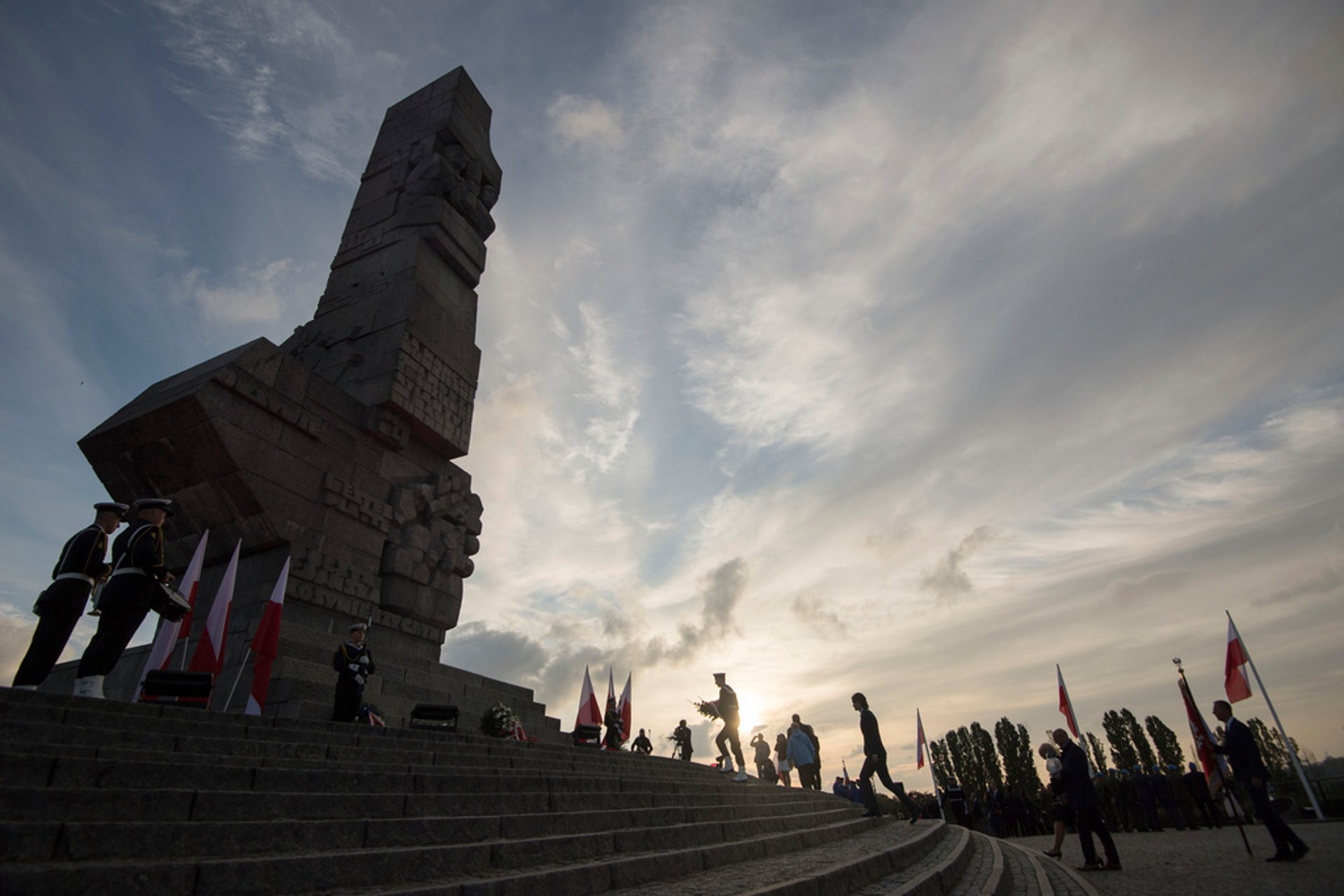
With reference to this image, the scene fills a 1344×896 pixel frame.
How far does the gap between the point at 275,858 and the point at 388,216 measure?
16445 millimetres

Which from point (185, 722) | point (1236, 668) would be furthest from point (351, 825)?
point (1236, 668)

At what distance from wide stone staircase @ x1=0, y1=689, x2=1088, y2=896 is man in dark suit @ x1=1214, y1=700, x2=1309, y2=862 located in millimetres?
2097

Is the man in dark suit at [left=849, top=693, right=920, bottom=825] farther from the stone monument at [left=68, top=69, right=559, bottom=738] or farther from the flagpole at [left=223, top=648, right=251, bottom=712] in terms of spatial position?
the flagpole at [left=223, top=648, right=251, bottom=712]

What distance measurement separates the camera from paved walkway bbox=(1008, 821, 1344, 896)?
5.47m

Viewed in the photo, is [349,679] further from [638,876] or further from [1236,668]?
[1236,668]

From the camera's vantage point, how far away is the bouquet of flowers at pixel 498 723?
9945 millimetres

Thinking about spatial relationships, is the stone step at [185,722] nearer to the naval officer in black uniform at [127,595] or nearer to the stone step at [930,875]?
the naval officer in black uniform at [127,595]

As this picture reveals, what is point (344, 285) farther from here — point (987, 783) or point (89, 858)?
point (987, 783)

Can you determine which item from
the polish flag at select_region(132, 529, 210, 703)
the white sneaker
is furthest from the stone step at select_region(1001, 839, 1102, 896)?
the polish flag at select_region(132, 529, 210, 703)

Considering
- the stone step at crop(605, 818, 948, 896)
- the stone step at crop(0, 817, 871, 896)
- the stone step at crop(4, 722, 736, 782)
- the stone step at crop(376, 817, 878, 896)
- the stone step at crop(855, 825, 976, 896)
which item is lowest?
the stone step at crop(855, 825, 976, 896)

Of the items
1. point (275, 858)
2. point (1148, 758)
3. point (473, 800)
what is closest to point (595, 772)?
point (473, 800)

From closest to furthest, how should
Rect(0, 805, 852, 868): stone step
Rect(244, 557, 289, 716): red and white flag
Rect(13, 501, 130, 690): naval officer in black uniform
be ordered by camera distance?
Rect(0, 805, 852, 868): stone step
Rect(13, 501, 130, 690): naval officer in black uniform
Rect(244, 557, 289, 716): red and white flag

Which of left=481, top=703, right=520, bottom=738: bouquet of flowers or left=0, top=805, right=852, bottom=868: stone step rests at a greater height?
left=481, top=703, right=520, bottom=738: bouquet of flowers

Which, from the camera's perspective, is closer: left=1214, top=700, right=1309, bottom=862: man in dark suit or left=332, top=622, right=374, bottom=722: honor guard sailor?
left=1214, top=700, right=1309, bottom=862: man in dark suit
